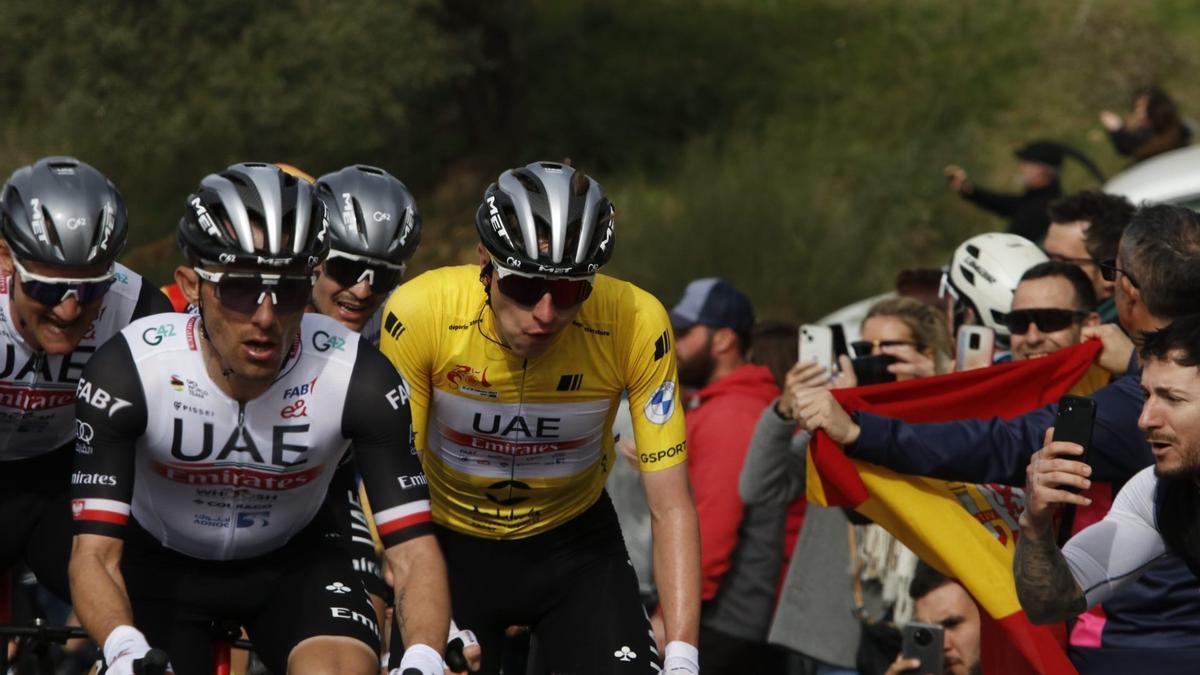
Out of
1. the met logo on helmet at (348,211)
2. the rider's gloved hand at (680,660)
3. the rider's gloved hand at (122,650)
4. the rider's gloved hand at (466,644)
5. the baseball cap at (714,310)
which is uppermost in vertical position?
the met logo on helmet at (348,211)

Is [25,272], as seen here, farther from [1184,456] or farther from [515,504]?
[1184,456]

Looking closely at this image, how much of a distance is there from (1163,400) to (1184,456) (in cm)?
17

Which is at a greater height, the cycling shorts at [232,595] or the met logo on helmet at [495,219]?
the met logo on helmet at [495,219]

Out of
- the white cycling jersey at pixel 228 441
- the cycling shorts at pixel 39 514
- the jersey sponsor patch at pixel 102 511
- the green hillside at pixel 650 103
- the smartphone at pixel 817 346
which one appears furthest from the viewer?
the green hillside at pixel 650 103

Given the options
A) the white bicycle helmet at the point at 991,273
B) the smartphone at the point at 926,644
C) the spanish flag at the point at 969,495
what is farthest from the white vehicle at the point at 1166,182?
the smartphone at the point at 926,644

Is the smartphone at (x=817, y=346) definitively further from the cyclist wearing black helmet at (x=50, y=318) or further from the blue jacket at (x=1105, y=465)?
the cyclist wearing black helmet at (x=50, y=318)

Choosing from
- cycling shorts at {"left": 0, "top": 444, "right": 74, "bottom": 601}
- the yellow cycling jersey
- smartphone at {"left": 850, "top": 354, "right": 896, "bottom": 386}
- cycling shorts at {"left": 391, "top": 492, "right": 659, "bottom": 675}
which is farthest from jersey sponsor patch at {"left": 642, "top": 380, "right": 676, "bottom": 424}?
cycling shorts at {"left": 0, "top": 444, "right": 74, "bottom": 601}

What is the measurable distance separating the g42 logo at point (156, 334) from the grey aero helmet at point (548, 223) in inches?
40.6

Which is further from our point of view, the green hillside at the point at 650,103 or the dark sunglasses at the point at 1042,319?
the green hillside at the point at 650,103

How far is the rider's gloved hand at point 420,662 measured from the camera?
465 cm

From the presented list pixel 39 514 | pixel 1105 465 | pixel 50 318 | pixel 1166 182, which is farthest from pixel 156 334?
pixel 1166 182

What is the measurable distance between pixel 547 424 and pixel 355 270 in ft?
4.21

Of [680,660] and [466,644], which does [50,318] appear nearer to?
[466,644]

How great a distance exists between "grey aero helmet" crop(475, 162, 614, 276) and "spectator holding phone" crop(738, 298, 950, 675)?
2098 mm
